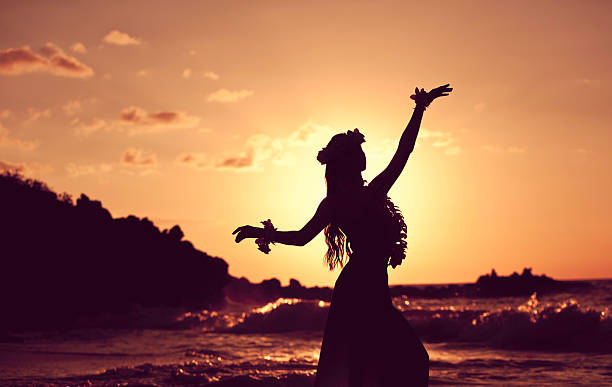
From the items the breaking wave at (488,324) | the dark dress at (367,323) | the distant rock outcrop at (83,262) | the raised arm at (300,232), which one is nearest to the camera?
the dark dress at (367,323)

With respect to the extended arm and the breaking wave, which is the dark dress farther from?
the breaking wave

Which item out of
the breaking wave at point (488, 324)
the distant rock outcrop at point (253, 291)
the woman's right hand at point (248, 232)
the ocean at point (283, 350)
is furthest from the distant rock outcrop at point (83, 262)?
the woman's right hand at point (248, 232)

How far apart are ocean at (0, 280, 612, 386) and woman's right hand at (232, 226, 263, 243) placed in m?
6.44

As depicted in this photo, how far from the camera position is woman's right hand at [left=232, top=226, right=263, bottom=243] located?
5215 mm

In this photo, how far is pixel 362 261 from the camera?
534 cm

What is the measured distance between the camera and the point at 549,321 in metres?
23.0

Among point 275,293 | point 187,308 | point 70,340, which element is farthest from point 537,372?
point 275,293

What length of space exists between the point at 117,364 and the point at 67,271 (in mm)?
24926

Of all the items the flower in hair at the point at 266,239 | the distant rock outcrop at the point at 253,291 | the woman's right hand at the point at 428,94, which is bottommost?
the distant rock outcrop at the point at 253,291

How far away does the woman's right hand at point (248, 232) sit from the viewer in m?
5.21

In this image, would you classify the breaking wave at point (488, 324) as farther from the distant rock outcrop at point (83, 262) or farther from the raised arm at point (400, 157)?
the raised arm at point (400, 157)

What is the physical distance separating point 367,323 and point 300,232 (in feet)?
2.70

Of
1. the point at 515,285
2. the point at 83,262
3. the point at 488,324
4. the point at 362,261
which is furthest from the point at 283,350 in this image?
the point at 515,285

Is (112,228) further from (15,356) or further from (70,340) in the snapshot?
(15,356)
